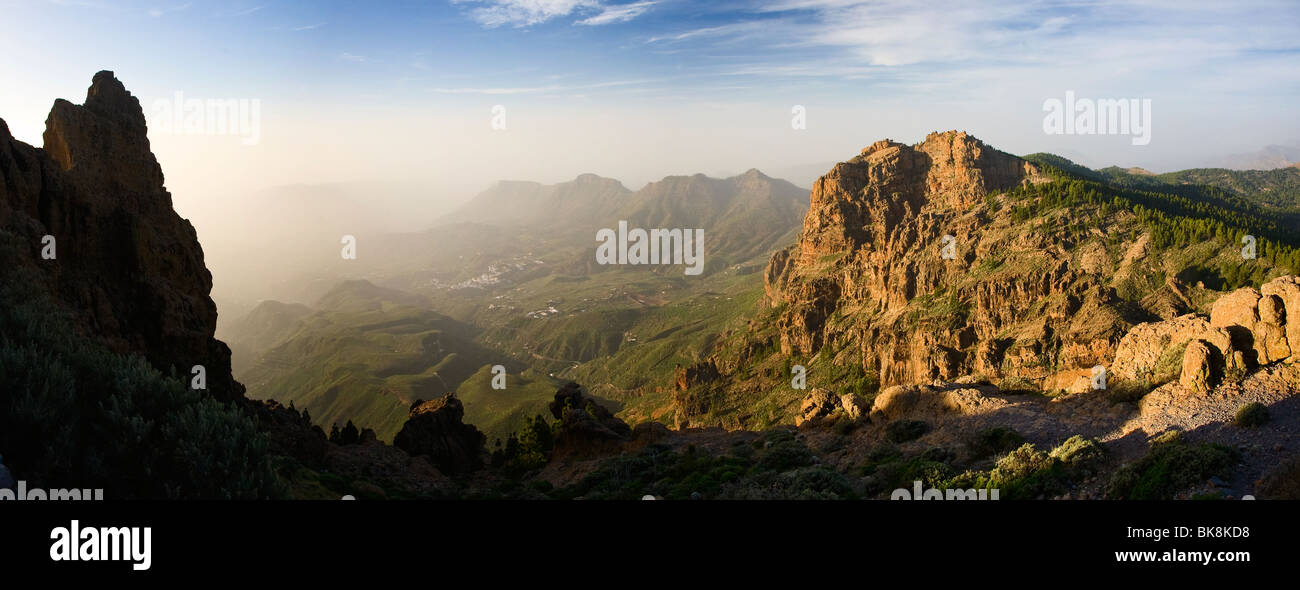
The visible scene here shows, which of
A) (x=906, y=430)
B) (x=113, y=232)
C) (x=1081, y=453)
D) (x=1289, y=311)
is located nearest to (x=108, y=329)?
(x=113, y=232)

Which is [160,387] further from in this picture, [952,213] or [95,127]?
[952,213]

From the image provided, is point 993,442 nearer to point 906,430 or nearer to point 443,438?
point 906,430

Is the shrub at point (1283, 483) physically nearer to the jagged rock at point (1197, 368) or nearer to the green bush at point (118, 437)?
the jagged rock at point (1197, 368)

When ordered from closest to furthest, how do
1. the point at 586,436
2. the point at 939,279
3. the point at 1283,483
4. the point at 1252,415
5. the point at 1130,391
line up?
the point at 1283,483
the point at 1252,415
the point at 1130,391
the point at 586,436
the point at 939,279

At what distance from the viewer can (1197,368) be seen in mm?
26906

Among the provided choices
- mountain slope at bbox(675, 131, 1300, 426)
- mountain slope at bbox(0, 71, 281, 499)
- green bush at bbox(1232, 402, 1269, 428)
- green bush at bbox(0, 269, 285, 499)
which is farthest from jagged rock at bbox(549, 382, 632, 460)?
green bush at bbox(1232, 402, 1269, 428)

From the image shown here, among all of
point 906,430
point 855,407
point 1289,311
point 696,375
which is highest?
point 1289,311

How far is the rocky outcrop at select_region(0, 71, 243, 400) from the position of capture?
29.0m

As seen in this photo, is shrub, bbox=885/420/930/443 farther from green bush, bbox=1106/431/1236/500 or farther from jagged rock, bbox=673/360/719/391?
jagged rock, bbox=673/360/719/391

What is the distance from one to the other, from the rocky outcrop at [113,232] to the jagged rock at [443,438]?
14.3 meters

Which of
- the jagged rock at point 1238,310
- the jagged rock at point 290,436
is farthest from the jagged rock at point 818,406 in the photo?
the jagged rock at point 290,436

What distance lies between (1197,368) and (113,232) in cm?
5857

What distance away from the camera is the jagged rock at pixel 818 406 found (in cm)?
4875
